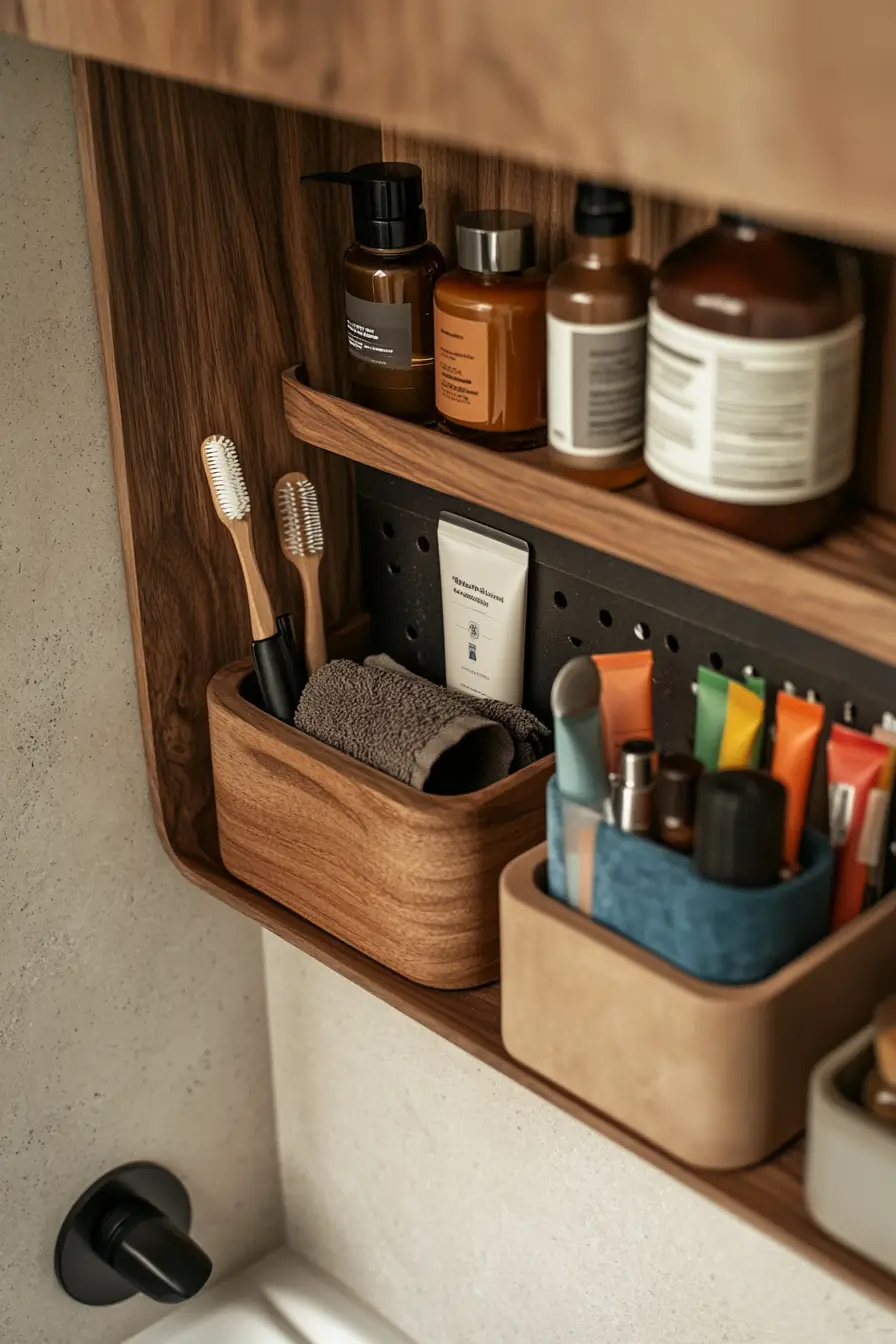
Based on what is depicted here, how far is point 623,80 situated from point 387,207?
29 cm

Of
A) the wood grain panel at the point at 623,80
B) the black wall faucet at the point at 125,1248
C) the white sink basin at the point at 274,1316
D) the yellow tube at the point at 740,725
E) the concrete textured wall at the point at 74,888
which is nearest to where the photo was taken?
the wood grain panel at the point at 623,80

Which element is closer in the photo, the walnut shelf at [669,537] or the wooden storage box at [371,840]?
the walnut shelf at [669,537]

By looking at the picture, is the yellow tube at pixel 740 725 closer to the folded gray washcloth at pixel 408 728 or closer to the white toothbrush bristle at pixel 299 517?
the folded gray washcloth at pixel 408 728

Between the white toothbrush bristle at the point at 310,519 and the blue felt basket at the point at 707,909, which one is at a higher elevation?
the white toothbrush bristle at the point at 310,519

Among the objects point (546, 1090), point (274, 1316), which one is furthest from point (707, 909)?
point (274, 1316)

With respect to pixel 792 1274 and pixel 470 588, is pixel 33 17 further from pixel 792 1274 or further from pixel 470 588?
pixel 792 1274

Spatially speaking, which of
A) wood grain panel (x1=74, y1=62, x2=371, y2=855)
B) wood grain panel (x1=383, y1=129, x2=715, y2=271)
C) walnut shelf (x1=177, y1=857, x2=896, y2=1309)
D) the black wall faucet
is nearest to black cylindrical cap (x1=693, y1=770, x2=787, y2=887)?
walnut shelf (x1=177, y1=857, x2=896, y2=1309)

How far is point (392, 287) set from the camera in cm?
71

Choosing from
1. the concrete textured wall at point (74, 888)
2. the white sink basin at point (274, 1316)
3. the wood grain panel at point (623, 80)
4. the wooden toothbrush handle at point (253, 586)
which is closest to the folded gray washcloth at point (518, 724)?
the wooden toothbrush handle at point (253, 586)

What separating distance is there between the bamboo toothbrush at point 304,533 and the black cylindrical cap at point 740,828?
301 mm

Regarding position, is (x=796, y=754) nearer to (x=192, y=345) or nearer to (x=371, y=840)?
(x=371, y=840)

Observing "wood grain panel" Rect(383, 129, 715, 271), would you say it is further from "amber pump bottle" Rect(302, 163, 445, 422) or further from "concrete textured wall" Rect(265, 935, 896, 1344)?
"concrete textured wall" Rect(265, 935, 896, 1344)

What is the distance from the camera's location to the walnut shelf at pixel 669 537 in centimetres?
56

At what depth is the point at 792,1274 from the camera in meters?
0.80
